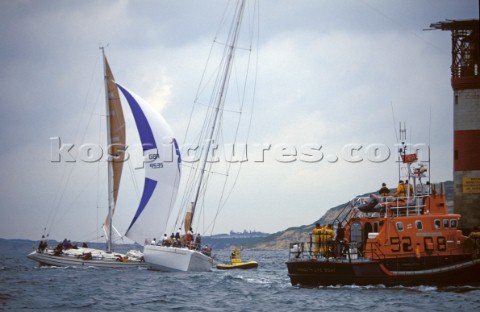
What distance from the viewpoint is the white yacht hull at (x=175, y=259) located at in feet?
151

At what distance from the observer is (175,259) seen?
151 feet

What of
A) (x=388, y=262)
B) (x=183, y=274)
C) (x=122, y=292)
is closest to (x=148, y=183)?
(x=183, y=274)

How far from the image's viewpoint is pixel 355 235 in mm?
35375

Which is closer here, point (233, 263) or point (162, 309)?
point (162, 309)

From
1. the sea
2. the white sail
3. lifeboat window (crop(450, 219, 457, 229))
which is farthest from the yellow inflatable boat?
lifeboat window (crop(450, 219, 457, 229))

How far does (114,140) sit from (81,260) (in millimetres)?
9366

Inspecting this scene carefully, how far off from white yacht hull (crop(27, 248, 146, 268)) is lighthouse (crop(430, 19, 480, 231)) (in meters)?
21.5

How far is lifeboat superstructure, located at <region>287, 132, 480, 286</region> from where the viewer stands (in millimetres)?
32656

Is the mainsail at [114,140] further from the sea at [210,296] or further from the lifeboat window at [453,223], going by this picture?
the lifeboat window at [453,223]

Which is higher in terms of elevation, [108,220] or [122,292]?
[108,220]

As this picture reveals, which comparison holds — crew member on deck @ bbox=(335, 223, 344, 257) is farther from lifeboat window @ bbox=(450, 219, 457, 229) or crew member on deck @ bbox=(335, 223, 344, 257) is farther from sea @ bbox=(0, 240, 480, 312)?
lifeboat window @ bbox=(450, 219, 457, 229)

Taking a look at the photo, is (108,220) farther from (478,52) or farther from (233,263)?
(478,52)

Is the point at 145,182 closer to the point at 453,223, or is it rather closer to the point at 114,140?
the point at 114,140

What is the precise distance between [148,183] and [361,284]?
23.0 metres
